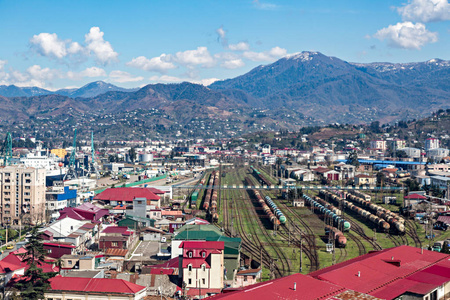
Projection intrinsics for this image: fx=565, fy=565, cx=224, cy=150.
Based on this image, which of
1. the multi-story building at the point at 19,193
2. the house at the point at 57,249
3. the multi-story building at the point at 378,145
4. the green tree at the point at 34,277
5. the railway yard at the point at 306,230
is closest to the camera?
the green tree at the point at 34,277

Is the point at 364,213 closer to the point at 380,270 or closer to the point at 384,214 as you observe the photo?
the point at 384,214

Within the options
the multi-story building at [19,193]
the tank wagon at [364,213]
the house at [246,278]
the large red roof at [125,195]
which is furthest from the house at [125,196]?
the house at [246,278]

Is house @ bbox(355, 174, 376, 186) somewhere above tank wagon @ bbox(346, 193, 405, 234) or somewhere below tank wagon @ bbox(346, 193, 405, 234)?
above

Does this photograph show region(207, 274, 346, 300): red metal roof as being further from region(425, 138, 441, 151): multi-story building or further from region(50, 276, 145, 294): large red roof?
region(425, 138, 441, 151): multi-story building

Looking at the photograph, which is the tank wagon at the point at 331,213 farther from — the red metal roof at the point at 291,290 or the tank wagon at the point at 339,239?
the red metal roof at the point at 291,290

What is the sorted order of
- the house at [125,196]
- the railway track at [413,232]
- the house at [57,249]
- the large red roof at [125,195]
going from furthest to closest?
1. the large red roof at [125,195]
2. the house at [125,196]
3. the railway track at [413,232]
4. the house at [57,249]

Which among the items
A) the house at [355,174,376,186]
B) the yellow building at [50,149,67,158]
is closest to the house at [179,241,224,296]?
the house at [355,174,376,186]
